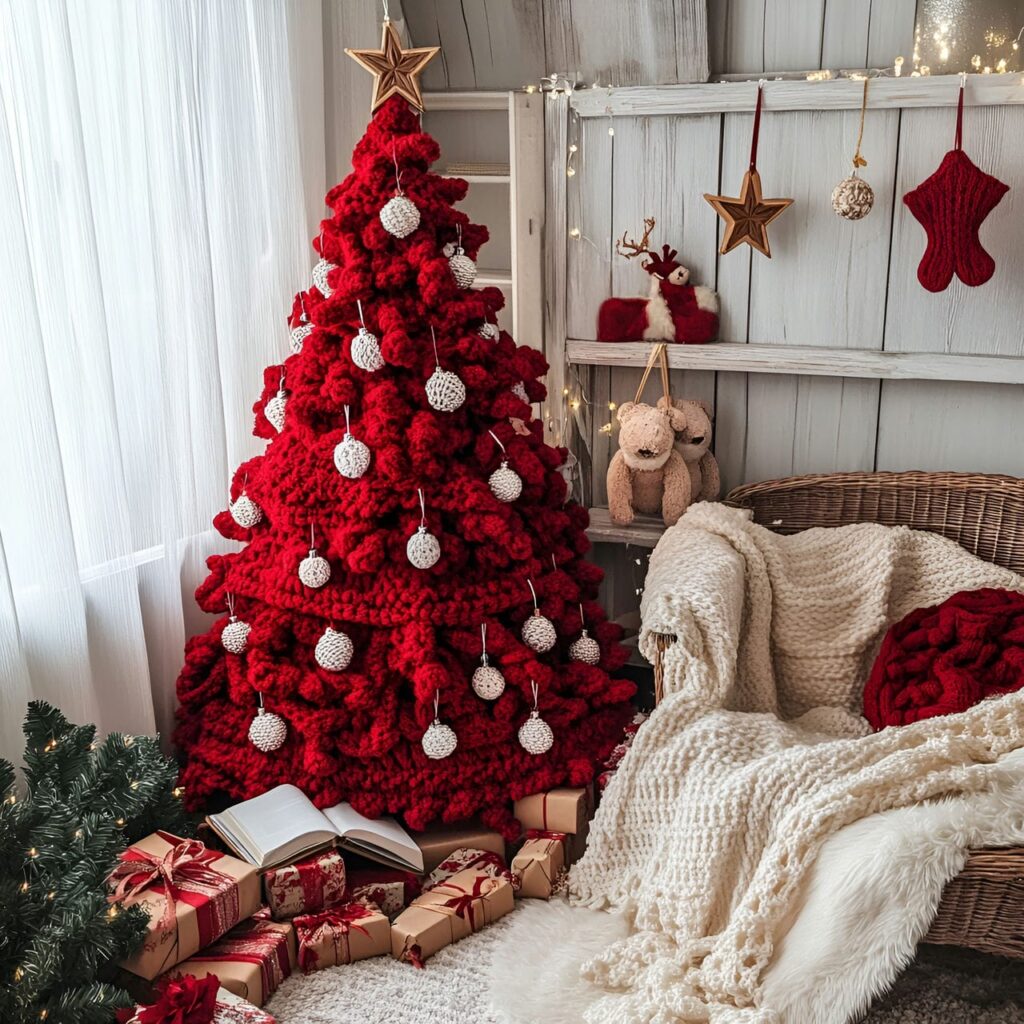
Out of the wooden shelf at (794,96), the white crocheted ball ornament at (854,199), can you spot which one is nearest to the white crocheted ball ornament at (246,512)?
the wooden shelf at (794,96)

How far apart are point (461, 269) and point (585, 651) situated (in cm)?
73

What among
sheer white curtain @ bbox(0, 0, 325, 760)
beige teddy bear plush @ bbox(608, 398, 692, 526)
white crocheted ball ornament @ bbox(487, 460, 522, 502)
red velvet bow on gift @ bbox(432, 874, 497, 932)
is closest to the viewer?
sheer white curtain @ bbox(0, 0, 325, 760)

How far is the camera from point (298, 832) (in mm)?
1757

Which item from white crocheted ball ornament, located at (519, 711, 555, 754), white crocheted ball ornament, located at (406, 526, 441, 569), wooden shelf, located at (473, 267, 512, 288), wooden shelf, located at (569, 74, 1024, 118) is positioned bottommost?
white crocheted ball ornament, located at (519, 711, 555, 754)

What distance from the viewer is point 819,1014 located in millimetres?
1359

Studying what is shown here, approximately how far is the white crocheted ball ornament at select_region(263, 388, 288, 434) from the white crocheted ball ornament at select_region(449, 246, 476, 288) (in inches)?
15.1

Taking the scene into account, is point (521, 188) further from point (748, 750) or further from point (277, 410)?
point (748, 750)

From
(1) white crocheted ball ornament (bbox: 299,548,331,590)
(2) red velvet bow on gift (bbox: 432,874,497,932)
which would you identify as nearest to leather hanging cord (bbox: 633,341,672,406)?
(1) white crocheted ball ornament (bbox: 299,548,331,590)

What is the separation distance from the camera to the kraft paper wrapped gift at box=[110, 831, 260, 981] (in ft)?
5.01

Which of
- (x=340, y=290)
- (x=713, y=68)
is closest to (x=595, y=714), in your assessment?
(x=340, y=290)

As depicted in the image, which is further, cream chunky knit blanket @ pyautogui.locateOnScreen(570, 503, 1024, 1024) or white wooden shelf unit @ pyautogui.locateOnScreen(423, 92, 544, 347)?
white wooden shelf unit @ pyautogui.locateOnScreen(423, 92, 544, 347)

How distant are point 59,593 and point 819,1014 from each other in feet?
4.21

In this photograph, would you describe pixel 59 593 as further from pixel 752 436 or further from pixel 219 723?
pixel 752 436

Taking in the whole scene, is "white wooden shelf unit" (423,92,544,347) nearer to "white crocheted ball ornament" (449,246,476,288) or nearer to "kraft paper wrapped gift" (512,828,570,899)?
"white crocheted ball ornament" (449,246,476,288)
